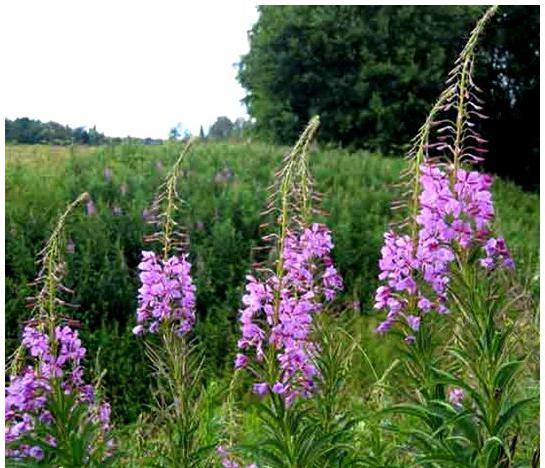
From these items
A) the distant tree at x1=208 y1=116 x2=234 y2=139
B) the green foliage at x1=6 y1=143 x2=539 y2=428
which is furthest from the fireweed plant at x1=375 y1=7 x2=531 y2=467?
the distant tree at x1=208 y1=116 x2=234 y2=139

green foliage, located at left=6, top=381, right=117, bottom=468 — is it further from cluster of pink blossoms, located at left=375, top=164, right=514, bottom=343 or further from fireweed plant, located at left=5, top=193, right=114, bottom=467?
cluster of pink blossoms, located at left=375, top=164, right=514, bottom=343

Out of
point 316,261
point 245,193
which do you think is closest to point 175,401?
point 316,261

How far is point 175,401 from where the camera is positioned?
9.05 feet

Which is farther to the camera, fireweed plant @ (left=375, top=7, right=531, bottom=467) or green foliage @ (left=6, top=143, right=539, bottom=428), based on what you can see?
green foliage @ (left=6, top=143, right=539, bottom=428)

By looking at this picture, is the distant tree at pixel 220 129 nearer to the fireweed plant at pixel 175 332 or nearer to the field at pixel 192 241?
the field at pixel 192 241

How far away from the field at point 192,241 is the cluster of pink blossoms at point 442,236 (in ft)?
3.67

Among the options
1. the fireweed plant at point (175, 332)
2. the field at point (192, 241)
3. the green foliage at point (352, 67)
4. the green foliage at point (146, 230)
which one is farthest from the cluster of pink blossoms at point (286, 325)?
the green foliage at point (352, 67)

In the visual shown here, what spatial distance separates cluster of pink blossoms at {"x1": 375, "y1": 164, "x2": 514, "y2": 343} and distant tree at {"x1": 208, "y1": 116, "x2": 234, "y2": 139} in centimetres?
1357

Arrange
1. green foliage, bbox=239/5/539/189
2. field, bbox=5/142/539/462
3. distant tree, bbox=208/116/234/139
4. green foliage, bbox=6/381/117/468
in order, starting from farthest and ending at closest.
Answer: distant tree, bbox=208/116/234/139 < green foliage, bbox=239/5/539/189 < field, bbox=5/142/539/462 < green foliage, bbox=6/381/117/468

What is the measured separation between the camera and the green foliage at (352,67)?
16.1 meters

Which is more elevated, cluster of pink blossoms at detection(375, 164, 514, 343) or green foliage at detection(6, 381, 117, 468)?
cluster of pink blossoms at detection(375, 164, 514, 343)

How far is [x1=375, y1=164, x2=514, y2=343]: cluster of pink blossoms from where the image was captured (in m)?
2.46

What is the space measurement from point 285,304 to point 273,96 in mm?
14488

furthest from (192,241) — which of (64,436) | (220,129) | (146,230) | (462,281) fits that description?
(220,129)
